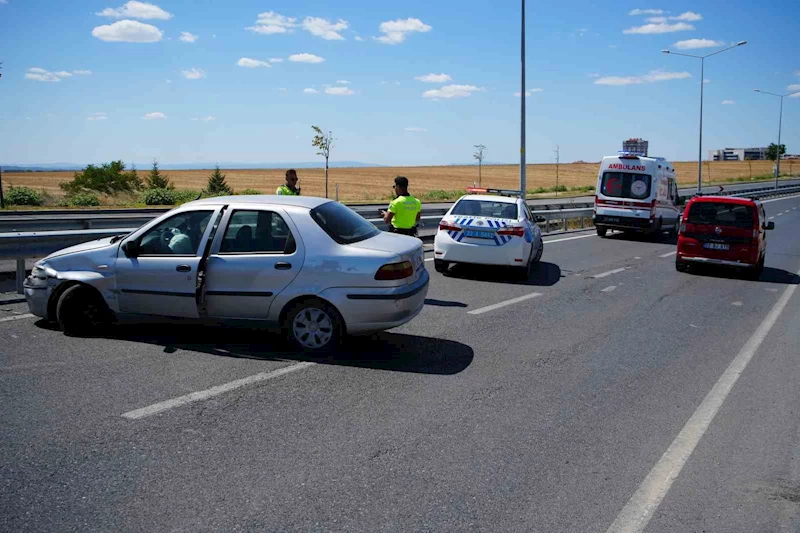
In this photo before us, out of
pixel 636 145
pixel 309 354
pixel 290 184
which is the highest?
pixel 636 145

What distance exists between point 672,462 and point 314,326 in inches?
141

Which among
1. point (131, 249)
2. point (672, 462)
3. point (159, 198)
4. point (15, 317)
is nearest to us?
point (672, 462)

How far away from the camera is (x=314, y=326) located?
722 centimetres

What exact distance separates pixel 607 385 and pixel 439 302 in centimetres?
427

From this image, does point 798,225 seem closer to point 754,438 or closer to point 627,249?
point 627,249

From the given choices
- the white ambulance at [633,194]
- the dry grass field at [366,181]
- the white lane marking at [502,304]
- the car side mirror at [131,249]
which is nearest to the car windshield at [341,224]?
the car side mirror at [131,249]

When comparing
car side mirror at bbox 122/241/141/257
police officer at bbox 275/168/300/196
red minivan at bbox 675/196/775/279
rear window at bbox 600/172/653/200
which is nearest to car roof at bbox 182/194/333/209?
car side mirror at bbox 122/241/141/257

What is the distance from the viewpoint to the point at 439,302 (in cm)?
1061

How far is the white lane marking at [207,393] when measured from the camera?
213 inches

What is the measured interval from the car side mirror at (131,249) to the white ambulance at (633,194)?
59.7ft

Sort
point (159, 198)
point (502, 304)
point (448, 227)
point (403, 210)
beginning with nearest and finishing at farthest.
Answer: point (502, 304)
point (403, 210)
point (448, 227)
point (159, 198)

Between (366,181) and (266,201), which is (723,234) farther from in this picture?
(366,181)

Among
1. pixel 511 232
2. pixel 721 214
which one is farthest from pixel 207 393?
pixel 721 214

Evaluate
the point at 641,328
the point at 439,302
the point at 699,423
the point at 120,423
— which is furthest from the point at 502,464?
the point at 439,302
